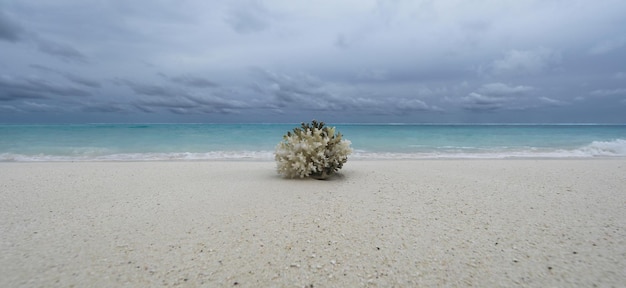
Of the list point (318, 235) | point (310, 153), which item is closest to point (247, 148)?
point (310, 153)

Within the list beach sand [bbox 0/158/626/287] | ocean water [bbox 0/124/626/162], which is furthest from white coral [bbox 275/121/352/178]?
ocean water [bbox 0/124/626/162]

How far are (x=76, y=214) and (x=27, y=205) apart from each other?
2.53ft

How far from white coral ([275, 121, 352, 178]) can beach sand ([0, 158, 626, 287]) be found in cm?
55

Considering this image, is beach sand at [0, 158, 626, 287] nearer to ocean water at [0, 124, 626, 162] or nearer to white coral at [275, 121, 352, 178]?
white coral at [275, 121, 352, 178]

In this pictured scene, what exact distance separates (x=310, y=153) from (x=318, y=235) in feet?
6.70

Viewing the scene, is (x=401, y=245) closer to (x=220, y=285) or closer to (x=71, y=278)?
(x=220, y=285)

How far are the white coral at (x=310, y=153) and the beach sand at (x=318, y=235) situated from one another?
0.55 m

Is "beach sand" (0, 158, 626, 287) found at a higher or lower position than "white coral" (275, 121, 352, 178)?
lower

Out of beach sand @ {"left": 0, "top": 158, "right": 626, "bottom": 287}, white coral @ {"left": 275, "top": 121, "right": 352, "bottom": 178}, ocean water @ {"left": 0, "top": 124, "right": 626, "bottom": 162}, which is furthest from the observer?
ocean water @ {"left": 0, "top": 124, "right": 626, "bottom": 162}

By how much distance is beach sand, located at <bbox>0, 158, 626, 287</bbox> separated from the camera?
54.4 inches

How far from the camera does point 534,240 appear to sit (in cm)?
172

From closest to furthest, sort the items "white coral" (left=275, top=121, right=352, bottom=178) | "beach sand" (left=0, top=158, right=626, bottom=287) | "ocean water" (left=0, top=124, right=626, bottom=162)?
"beach sand" (left=0, top=158, right=626, bottom=287), "white coral" (left=275, top=121, right=352, bottom=178), "ocean water" (left=0, top=124, right=626, bottom=162)

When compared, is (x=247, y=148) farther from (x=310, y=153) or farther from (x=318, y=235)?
(x=318, y=235)

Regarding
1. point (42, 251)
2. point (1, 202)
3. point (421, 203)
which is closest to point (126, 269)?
point (42, 251)
